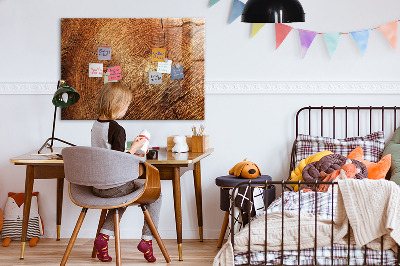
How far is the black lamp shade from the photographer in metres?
3.02

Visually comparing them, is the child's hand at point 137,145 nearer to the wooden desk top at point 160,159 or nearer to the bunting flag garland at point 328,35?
the wooden desk top at point 160,159

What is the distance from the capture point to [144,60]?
427 centimetres

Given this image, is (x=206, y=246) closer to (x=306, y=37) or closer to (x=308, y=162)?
(x=308, y=162)

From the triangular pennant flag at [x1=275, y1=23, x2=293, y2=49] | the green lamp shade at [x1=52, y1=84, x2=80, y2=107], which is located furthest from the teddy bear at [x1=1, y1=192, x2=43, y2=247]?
the triangular pennant flag at [x1=275, y1=23, x2=293, y2=49]

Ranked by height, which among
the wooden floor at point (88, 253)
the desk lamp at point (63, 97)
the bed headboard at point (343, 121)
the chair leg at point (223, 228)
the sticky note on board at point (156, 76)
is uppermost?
the sticky note on board at point (156, 76)

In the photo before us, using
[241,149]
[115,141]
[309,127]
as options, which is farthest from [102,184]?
[309,127]

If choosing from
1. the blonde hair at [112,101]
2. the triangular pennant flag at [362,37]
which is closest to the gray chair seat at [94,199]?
the blonde hair at [112,101]

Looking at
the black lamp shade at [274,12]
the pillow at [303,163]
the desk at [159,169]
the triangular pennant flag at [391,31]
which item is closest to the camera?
the black lamp shade at [274,12]

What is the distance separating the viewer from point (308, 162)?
3924 mm

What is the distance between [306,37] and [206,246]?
1620mm

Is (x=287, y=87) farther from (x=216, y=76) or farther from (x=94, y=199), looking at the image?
(x=94, y=199)

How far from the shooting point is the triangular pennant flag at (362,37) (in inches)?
164

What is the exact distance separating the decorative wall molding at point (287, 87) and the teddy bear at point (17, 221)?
79 cm

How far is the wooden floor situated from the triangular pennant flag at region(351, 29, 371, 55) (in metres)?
1.73
